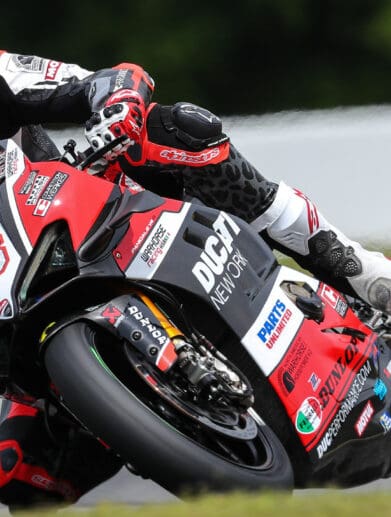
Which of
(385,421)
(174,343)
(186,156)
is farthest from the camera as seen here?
(186,156)

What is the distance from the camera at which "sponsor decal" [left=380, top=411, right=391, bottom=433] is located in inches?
123

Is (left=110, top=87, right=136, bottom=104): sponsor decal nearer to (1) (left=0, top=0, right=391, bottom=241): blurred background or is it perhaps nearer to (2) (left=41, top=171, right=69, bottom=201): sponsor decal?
(2) (left=41, top=171, right=69, bottom=201): sponsor decal

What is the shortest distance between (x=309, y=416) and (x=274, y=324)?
24cm

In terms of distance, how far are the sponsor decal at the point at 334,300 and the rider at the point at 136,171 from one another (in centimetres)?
28

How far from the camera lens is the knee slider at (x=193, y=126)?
337 cm

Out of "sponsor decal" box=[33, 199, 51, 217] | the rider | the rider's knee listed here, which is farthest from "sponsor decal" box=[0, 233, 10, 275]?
the rider's knee

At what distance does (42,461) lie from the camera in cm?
318

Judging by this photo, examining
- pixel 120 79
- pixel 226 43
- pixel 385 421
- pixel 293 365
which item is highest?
pixel 120 79

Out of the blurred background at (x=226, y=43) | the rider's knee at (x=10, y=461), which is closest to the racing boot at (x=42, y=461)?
the rider's knee at (x=10, y=461)

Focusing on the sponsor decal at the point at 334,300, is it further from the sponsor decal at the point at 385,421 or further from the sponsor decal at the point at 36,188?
the sponsor decal at the point at 36,188

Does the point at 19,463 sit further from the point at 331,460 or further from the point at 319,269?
the point at 319,269

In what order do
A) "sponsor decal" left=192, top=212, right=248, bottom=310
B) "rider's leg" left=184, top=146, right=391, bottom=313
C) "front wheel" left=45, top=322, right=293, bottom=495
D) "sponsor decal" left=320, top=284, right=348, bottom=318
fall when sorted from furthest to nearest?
"rider's leg" left=184, top=146, right=391, bottom=313 < "sponsor decal" left=320, top=284, right=348, bottom=318 < "sponsor decal" left=192, top=212, right=248, bottom=310 < "front wheel" left=45, top=322, right=293, bottom=495

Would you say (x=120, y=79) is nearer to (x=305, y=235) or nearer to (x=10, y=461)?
(x=305, y=235)

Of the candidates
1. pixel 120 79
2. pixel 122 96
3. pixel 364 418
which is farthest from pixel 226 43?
pixel 364 418
